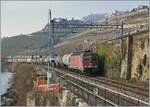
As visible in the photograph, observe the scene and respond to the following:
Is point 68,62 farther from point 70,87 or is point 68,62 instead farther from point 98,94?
point 98,94

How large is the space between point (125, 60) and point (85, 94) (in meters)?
14.2

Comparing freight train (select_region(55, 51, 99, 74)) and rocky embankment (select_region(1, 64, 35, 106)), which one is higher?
freight train (select_region(55, 51, 99, 74))

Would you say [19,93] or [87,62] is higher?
[87,62]

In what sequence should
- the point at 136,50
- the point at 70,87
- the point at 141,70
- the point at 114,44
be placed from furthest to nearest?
1. the point at 114,44
2. the point at 136,50
3. the point at 141,70
4. the point at 70,87

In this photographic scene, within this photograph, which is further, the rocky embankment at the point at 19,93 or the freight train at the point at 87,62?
the rocky embankment at the point at 19,93

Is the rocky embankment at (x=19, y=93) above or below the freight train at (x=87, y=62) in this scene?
below

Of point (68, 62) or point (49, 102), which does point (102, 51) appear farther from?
point (49, 102)

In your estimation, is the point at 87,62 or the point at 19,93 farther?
the point at 19,93

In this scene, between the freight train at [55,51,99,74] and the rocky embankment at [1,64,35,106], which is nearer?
the freight train at [55,51,99,74]

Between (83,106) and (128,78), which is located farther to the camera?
(128,78)

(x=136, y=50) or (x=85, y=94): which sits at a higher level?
(x=136, y=50)

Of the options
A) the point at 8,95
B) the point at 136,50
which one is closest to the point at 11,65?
the point at 8,95

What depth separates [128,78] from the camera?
3203 centimetres

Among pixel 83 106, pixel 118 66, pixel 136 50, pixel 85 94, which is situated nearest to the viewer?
pixel 83 106
